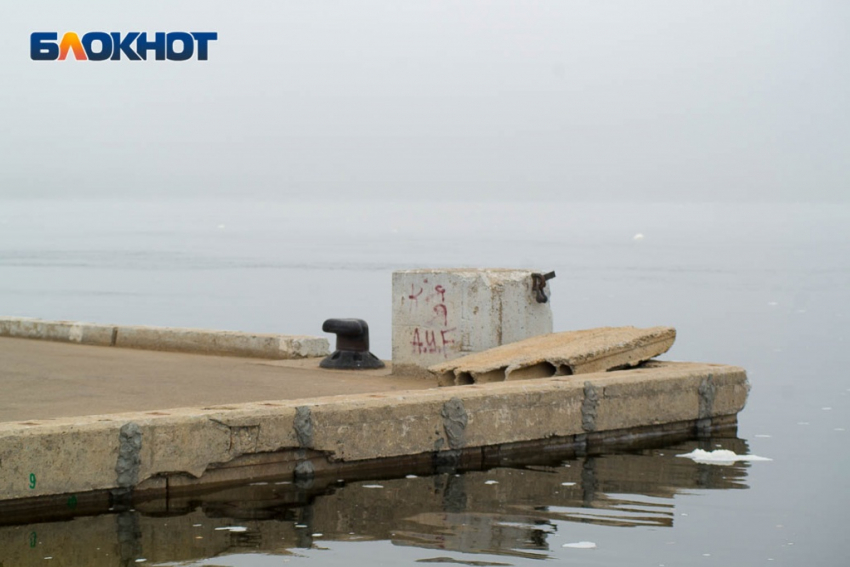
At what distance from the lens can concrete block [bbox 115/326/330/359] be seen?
45.3 ft

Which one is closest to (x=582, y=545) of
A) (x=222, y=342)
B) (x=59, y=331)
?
(x=222, y=342)

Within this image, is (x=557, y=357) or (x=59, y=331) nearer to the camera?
(x=557, y=357)

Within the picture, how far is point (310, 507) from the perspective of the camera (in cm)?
811

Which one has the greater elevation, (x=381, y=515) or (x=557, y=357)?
(x=557, y=357)

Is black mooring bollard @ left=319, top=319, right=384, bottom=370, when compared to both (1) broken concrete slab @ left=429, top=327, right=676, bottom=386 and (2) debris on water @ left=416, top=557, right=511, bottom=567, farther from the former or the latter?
(2) debris on water @ left=416, top=557, right=511, bottom=567

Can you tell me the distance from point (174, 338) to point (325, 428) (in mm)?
6386

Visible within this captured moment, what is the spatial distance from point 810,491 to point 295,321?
25.0 m

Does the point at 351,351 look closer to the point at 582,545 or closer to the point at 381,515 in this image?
the point at 381,515

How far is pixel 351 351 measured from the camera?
41.9ft

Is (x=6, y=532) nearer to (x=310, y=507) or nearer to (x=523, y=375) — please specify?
(x=310, y=507)

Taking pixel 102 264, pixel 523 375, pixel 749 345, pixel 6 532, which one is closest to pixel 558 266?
pixel 102 264

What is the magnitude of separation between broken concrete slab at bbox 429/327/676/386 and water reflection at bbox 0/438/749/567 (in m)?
1.20

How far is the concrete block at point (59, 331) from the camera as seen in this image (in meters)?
15.2

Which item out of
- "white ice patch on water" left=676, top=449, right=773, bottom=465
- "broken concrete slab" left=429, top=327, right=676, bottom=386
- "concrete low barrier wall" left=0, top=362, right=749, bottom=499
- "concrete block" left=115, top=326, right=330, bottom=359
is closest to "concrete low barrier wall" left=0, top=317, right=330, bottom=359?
"concrete block" left=115, top=326, right=330, bottom=359
